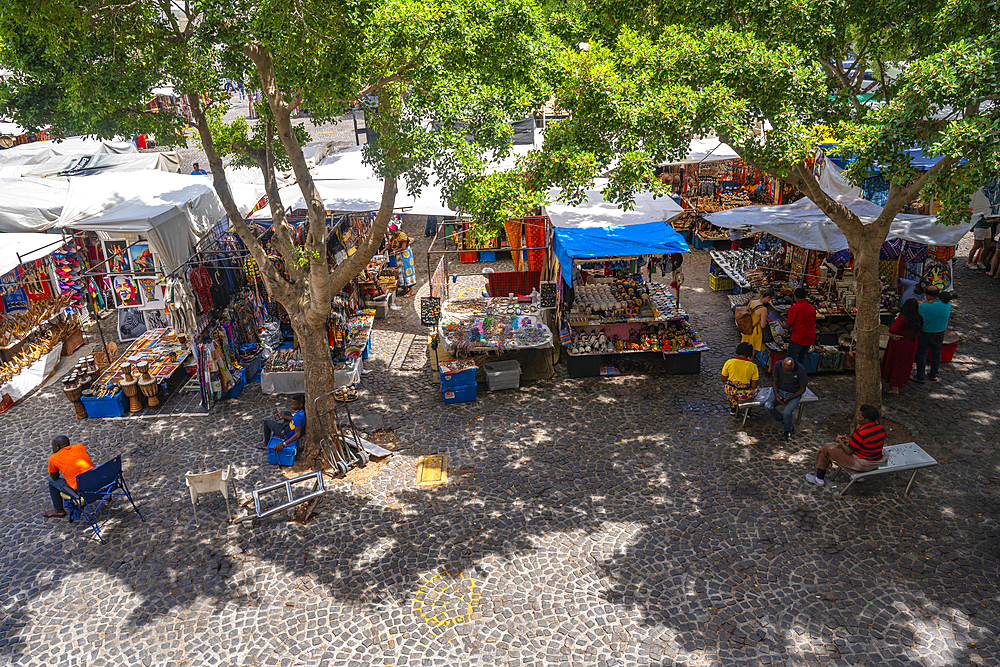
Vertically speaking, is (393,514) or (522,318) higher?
(522,318)

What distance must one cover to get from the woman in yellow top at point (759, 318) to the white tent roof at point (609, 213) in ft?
7.00

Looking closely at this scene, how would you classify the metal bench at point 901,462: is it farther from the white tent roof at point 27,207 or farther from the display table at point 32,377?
the white tent roof at point 27,207

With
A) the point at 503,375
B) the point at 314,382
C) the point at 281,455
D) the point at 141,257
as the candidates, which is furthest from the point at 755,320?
the point at 141,257

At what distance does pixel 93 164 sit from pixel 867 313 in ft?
60.8

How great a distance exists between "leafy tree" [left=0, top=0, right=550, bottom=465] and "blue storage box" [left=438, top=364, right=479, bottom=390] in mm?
2549

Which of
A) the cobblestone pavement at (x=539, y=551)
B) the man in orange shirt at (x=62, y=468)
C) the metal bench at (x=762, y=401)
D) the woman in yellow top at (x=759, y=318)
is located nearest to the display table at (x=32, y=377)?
the cobblestone pavement at (x=539, y=551)

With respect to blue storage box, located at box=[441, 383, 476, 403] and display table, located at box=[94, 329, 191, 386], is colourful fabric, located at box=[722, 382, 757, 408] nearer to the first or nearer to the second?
blue storage box, located at box=[441, 383, 476, 403]

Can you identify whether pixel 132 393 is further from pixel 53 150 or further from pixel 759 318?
pixel 53 150

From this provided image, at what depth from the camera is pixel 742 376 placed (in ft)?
32.4

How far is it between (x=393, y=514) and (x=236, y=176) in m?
9.74

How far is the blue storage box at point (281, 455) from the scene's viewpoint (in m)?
9.41

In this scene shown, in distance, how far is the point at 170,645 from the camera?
6676mm

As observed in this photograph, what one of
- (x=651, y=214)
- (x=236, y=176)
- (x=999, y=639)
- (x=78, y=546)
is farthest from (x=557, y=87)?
(x=236, y=176)

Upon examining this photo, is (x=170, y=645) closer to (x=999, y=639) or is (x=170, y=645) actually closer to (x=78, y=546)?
(x=78, y=546)
